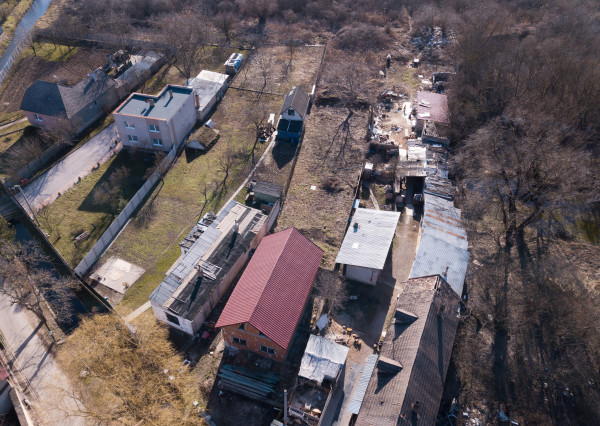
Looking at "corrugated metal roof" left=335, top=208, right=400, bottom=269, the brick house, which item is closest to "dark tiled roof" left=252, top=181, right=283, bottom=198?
"corrugated metal roof" left=335, top=208, right=400, bottom=269

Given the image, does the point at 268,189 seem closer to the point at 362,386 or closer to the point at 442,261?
the point at 442,261

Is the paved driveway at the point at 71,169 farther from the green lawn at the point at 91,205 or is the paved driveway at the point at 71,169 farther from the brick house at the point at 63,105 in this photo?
the brick house at the point at 63,105

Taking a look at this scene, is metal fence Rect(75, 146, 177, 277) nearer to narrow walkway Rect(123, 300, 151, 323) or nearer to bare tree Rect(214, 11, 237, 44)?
narrow walkway Rect(123, 300, 151, 323)

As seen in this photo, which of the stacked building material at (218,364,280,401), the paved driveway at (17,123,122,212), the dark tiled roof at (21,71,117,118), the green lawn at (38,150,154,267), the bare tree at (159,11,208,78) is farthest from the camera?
the bare tree at (159,11,208,78)

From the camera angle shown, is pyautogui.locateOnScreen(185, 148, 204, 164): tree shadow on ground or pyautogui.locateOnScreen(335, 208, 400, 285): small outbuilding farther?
pyautogui.locateOnScreen(185, 148, 204, 164): tree shadow on ground

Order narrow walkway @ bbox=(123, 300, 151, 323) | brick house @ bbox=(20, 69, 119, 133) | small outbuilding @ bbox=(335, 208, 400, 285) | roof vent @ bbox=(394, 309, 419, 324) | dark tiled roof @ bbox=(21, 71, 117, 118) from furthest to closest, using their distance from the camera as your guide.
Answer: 1. dark tiled roof @ bbox=(21, 71, 117, 118)
2. brick house @ bbox=(20, 69, 119, 133)
3. small outbuilding @ bbox=(335, 208, 400, 285)
4. narrow walkway @ bbox=(123, 300, 151, 323)
5. roof vent @ bbox=(394, 309, 419, 324)

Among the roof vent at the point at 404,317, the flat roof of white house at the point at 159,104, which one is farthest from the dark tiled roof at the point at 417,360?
the flat roof of white house at the point at 159,104

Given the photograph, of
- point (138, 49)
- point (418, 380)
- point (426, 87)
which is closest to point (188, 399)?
point (418, 380)
